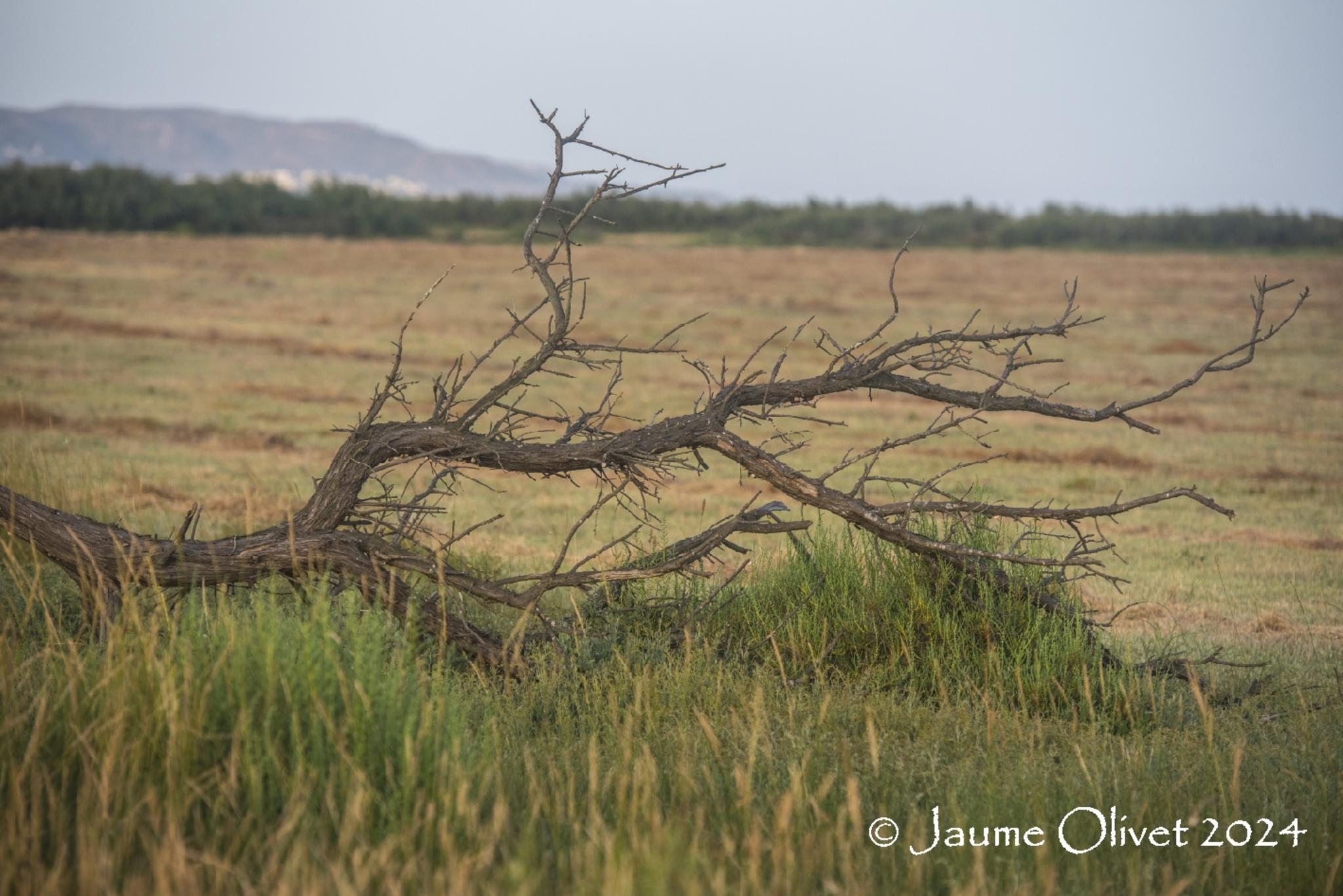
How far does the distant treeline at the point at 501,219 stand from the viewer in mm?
45031

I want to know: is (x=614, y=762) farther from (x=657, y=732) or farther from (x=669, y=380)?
(x=669, y=380)

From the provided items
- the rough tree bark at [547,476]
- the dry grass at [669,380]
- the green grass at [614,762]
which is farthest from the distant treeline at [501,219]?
the green grass at [614,762]

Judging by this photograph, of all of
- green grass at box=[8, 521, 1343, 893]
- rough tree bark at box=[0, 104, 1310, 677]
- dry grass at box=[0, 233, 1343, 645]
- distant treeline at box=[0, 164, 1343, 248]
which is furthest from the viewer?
distant treeline at box=[0, 164, 1343, 248]

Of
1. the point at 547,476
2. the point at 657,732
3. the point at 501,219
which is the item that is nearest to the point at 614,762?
the point at 657,732

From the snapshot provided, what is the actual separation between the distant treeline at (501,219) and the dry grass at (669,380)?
7.87 m

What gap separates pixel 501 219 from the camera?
56594mm

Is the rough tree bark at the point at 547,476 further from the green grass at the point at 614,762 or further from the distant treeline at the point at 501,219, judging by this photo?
the distant treeline at the point at 501,219

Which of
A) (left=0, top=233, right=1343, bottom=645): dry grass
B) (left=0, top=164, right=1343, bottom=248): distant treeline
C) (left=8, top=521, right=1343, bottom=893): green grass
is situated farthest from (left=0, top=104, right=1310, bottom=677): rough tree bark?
(left=0, top=164, right=1343, bottom=248): distant treeline

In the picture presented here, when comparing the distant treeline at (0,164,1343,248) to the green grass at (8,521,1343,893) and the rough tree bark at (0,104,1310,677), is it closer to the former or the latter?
the rough tree bark at (0,104,1310,677)

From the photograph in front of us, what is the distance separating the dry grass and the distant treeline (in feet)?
25.8

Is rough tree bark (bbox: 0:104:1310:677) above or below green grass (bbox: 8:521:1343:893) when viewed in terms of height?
above

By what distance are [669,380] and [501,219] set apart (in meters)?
41.3

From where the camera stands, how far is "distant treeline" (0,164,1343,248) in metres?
45.0

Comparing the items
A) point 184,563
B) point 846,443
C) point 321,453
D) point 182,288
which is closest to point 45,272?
point 182,288
